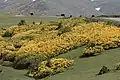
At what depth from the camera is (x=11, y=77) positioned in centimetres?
3678

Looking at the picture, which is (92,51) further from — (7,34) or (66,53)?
(7,34)

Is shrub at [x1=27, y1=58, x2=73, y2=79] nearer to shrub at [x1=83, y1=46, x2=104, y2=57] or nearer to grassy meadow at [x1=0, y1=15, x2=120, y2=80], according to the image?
grassy meadow at [x1=0, y1=15, x2=120, y2=80]

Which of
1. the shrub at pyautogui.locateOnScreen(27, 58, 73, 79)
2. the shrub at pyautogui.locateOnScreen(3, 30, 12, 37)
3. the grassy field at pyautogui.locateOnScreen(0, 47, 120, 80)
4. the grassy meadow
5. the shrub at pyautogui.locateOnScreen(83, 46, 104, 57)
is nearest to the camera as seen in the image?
the grassy field at pyautogui.locateOnScreen(0, 47, 120, 80)

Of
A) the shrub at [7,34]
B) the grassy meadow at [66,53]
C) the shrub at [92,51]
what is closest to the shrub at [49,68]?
the grassy meadow at [66,53]

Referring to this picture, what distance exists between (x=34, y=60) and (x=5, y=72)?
353 centimetres

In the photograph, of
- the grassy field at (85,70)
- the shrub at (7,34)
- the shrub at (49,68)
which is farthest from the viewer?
the shrub at (7,34)

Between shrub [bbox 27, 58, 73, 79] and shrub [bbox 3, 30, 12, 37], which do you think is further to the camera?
shrub [bbox 3, 30, 12, 37]

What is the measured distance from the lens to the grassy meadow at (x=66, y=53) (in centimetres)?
3556

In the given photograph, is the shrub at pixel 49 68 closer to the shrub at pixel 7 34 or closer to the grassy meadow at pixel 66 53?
the grassy meadow at pixel 66 53

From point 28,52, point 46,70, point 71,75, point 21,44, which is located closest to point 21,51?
point 28,52

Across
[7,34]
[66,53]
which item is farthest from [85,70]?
[7,34]

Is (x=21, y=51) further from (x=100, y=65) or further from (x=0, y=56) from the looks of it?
(x=100, y=65)

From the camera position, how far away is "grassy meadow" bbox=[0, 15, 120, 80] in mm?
35562

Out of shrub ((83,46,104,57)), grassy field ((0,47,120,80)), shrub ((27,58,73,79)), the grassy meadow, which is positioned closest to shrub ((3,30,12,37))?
the grassy meadow
